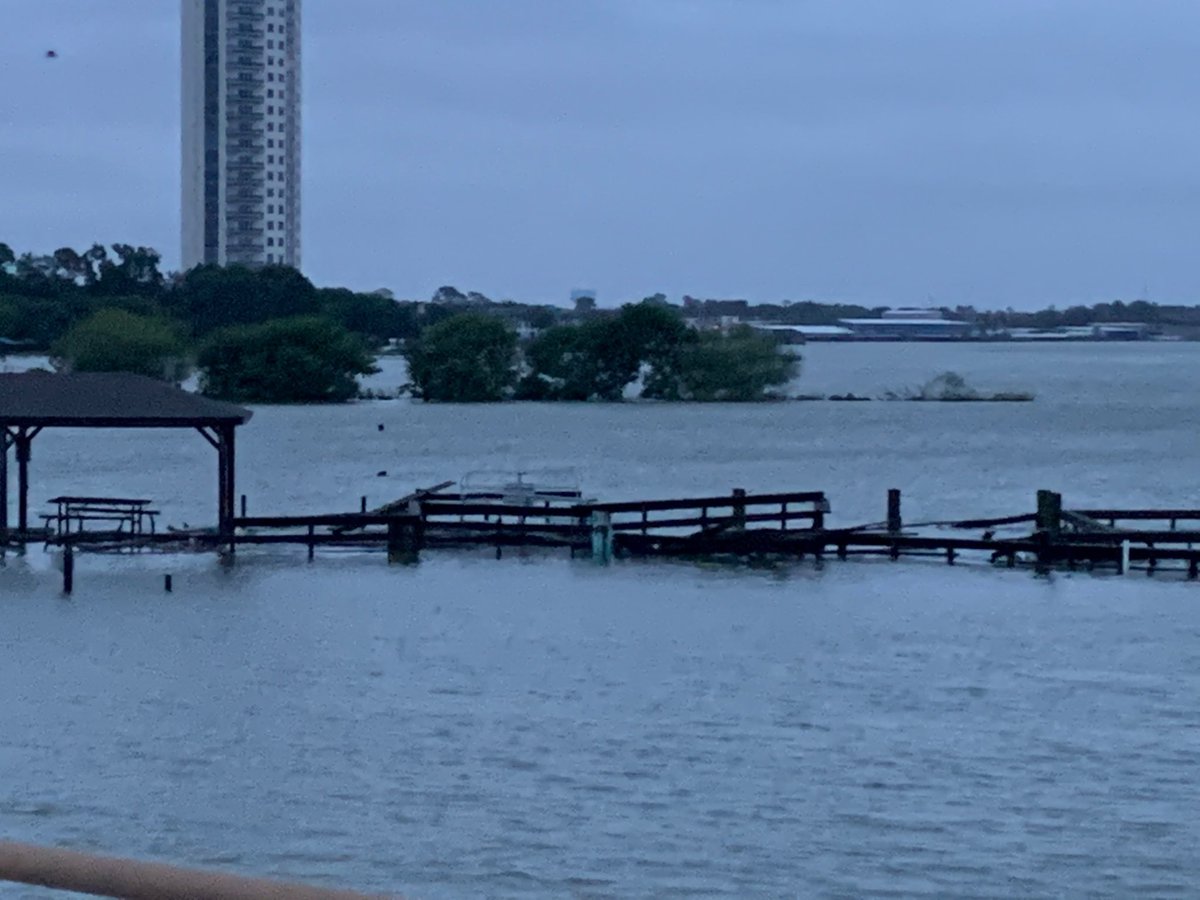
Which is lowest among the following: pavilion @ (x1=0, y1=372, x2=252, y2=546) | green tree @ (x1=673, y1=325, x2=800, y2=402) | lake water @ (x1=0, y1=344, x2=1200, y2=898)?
lake water @ (x1=0, y1=344, x2=1200, y2=898)

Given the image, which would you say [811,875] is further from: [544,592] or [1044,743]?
[544,592]

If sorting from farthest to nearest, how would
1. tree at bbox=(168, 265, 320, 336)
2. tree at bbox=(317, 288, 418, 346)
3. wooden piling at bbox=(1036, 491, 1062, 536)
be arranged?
tree at bbox=(317, 288, 418, 346) < tree at bbox=(168, 265, 320, 336) < wooden piling at bbox=(1036, 491, 1062, 536)

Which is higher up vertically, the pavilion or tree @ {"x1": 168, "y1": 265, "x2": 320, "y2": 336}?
tree @ {"x1": 168, "y1": 265, "x2": 320, "y2": 336}

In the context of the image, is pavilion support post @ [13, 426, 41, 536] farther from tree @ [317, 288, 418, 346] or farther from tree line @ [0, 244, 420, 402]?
tree @ [317, 288, 418, 346]

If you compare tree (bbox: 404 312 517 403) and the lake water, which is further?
tree (bbox: 404 312 517 403)

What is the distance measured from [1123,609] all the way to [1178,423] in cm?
9615

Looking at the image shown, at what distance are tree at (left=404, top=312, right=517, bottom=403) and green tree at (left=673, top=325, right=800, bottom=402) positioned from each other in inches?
461

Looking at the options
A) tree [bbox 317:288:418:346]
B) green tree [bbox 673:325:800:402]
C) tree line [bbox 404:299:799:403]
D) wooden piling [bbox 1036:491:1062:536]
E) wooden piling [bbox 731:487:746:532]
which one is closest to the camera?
wooden piling [bbox 1036:491:1062:536]

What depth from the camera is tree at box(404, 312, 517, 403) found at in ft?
448

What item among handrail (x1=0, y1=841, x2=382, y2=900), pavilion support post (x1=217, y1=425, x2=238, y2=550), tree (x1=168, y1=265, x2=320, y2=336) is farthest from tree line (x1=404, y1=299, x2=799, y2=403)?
handrail (x1=0, y1=841, x2=382, y2=900)

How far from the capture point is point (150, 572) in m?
38.2

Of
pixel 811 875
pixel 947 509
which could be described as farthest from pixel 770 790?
pixel 947 509

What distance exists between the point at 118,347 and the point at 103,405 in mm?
95555

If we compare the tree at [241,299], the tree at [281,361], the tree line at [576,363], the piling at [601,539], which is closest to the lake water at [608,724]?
the piling at [601,539]
